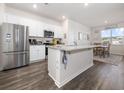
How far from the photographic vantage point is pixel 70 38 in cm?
615

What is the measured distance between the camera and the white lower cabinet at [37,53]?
4.20 m

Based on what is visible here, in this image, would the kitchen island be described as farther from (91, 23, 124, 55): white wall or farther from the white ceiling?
(91, 23, 124, 55): white wall

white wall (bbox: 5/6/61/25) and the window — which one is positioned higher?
white wall (bbox: 5/6/61/25)

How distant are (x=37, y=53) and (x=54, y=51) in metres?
2.39

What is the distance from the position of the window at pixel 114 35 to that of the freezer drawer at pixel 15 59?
6880 millimetres

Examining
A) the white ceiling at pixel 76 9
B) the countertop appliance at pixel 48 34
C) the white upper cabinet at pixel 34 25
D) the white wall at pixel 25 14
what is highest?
the white ceiling at pixel 76 9

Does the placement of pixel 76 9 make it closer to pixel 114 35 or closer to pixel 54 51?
pixel 54 51

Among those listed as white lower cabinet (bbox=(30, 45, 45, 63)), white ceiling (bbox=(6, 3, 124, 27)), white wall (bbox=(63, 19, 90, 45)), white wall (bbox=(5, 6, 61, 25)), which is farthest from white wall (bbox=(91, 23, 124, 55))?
white lower cabinet (bbox=(30, 45, 45, 63))

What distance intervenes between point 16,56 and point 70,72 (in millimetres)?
2307

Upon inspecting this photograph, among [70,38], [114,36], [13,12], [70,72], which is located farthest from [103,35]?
[13,12]

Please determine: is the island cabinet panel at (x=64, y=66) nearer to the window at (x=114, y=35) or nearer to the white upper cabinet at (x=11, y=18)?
the white upper cabinet at (x=11, y=18)

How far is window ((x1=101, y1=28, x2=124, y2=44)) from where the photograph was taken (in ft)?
23.0

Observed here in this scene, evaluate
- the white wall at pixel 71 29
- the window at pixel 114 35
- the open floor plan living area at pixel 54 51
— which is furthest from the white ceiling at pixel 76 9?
the window at pixel 114 35

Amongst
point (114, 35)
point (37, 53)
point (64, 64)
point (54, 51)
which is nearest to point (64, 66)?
point (64, 64)
